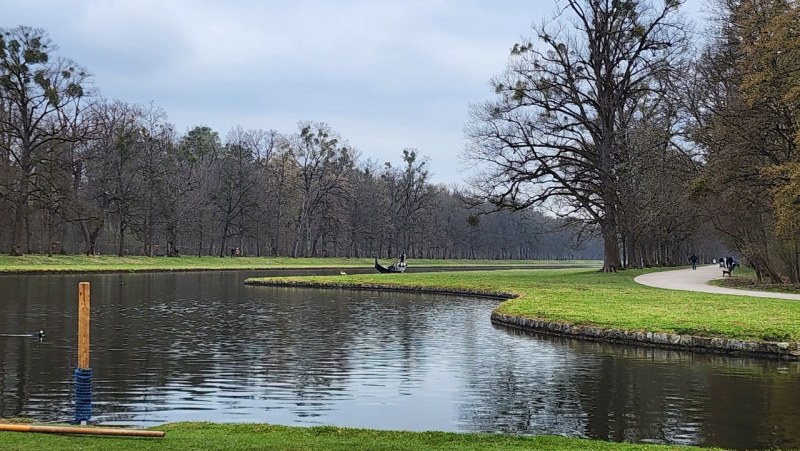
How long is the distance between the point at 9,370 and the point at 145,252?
57.7m

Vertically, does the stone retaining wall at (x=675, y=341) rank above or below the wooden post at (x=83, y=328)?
below

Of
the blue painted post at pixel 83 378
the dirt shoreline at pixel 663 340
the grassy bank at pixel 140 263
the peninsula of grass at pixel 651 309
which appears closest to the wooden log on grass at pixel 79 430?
the blue painted post at pixel 83 378

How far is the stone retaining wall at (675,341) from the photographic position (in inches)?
613

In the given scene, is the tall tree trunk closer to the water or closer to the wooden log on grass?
the water

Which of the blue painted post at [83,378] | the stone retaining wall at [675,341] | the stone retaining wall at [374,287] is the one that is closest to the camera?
the blue painted post at [83,378]

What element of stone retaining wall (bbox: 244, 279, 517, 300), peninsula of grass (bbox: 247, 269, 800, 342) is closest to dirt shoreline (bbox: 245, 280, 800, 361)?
peninsula of grass (bbox: 247, 269, 800, 342)

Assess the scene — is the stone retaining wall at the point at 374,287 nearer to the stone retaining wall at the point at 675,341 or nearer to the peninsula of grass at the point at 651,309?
the peninsula of grass at the point at 651,309

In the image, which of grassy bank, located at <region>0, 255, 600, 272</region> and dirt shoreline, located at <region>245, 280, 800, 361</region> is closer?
dirt shoreline, located at <region>245, 280, 800, 361</region>

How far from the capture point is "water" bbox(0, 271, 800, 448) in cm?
994

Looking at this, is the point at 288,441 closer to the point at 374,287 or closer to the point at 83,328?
the point at 83,328

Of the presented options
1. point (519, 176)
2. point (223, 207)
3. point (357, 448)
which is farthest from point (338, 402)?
point (223, 207)

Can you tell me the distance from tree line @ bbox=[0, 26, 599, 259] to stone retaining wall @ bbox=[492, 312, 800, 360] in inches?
850

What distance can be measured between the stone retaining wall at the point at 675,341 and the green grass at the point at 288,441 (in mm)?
9166

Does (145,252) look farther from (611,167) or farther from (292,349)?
(292,349)
